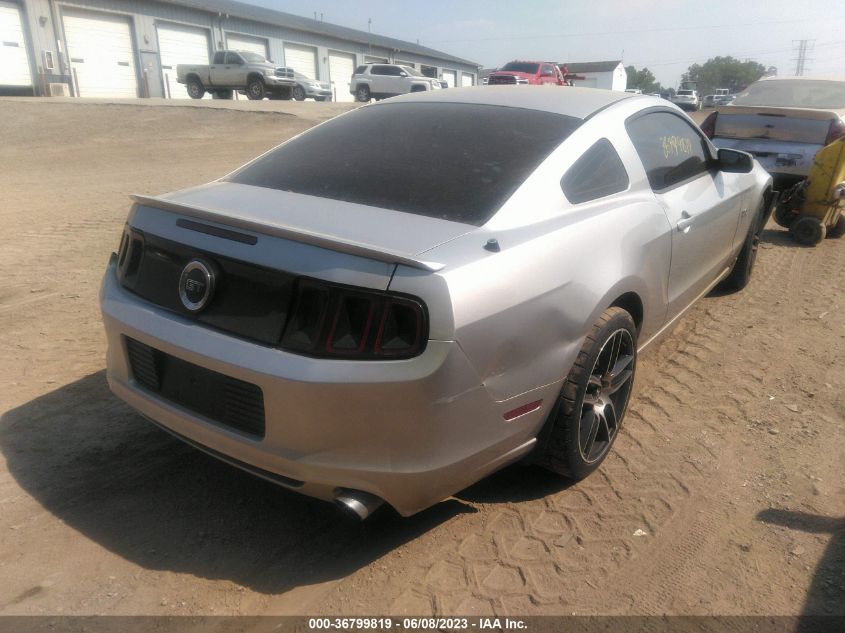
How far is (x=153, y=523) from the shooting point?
2.77 metres

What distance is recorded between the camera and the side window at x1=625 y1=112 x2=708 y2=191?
144 inches

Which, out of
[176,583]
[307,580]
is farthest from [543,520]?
[176,583]

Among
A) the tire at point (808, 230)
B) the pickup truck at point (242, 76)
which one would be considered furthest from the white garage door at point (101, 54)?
the tire at point (808, 230)

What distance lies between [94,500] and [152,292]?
0.91 meters

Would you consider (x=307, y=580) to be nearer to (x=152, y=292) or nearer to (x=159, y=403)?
(x=159, y=403)

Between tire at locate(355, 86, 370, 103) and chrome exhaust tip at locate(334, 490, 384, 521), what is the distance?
30.3 metres

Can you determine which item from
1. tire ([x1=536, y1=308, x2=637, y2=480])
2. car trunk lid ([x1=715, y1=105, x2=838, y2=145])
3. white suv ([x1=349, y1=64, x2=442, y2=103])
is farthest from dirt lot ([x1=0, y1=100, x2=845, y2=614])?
white suv ([x1=349, y1=64, x2=442, y2=103])

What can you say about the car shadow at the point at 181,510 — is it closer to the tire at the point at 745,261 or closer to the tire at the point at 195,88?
the tire at the point at 745,261

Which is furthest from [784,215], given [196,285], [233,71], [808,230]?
[233,71]

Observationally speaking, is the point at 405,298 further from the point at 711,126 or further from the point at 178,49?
the point at 178,49

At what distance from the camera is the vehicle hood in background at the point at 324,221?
2.29m

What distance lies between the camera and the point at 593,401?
3.03 meters

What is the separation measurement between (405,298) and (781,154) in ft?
22.6

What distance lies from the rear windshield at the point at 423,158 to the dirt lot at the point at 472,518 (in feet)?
4.13
